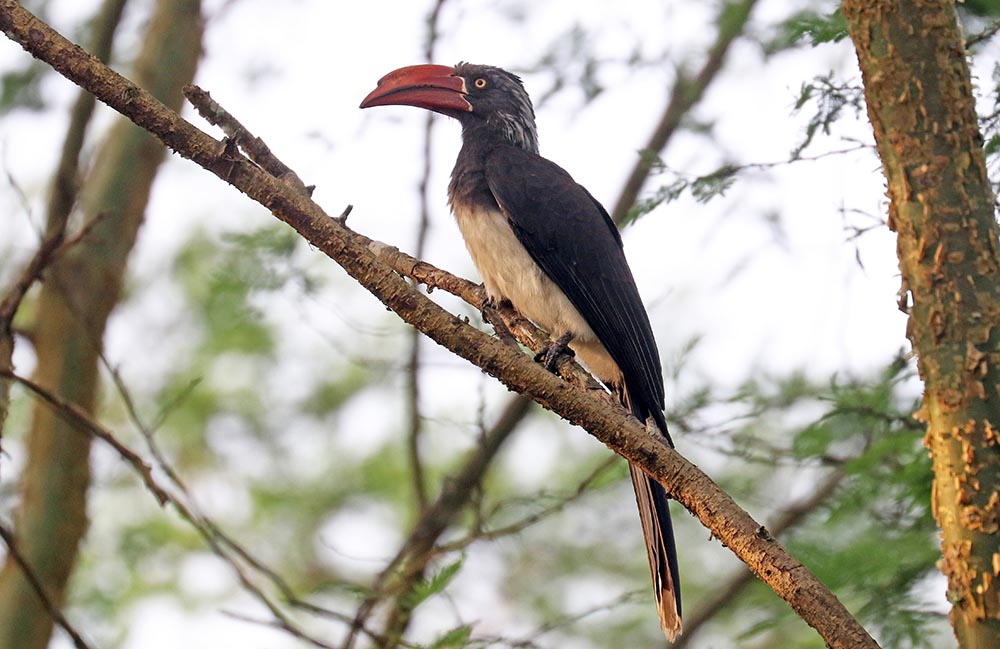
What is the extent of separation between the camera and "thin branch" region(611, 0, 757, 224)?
5.54 metres

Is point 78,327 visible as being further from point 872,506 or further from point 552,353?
point 872,506

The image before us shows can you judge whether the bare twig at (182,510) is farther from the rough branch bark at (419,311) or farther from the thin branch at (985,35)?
the thin branch at (985,35)

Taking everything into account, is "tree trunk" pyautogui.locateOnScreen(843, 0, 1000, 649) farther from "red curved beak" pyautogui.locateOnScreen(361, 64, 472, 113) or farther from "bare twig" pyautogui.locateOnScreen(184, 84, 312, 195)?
"red curved beak" pyautogui.locateOnScreen(361, 64, 472, 113)

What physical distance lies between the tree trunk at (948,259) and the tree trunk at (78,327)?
3.02 meters

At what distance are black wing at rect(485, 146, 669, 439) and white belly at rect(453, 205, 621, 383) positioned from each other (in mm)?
44

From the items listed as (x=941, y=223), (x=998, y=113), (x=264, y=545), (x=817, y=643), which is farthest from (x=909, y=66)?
(x=264, y=545)

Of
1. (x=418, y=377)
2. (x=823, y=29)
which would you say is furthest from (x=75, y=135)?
(x=823, y=29)

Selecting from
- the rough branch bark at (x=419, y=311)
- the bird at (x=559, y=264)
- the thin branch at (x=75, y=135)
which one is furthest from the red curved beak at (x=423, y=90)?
the rough branch bark at (x=419, y=311)

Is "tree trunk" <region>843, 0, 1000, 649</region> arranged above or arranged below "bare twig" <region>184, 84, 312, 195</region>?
below

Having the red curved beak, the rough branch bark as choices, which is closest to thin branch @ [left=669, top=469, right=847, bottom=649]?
the red curved beak

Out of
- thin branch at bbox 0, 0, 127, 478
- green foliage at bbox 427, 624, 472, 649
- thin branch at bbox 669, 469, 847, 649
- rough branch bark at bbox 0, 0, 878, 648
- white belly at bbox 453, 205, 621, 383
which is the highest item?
thin branch at bbox 0, 0, 127, 478

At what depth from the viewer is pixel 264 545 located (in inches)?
335

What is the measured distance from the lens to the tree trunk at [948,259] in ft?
6.18

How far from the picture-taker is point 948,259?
77.9 inches
